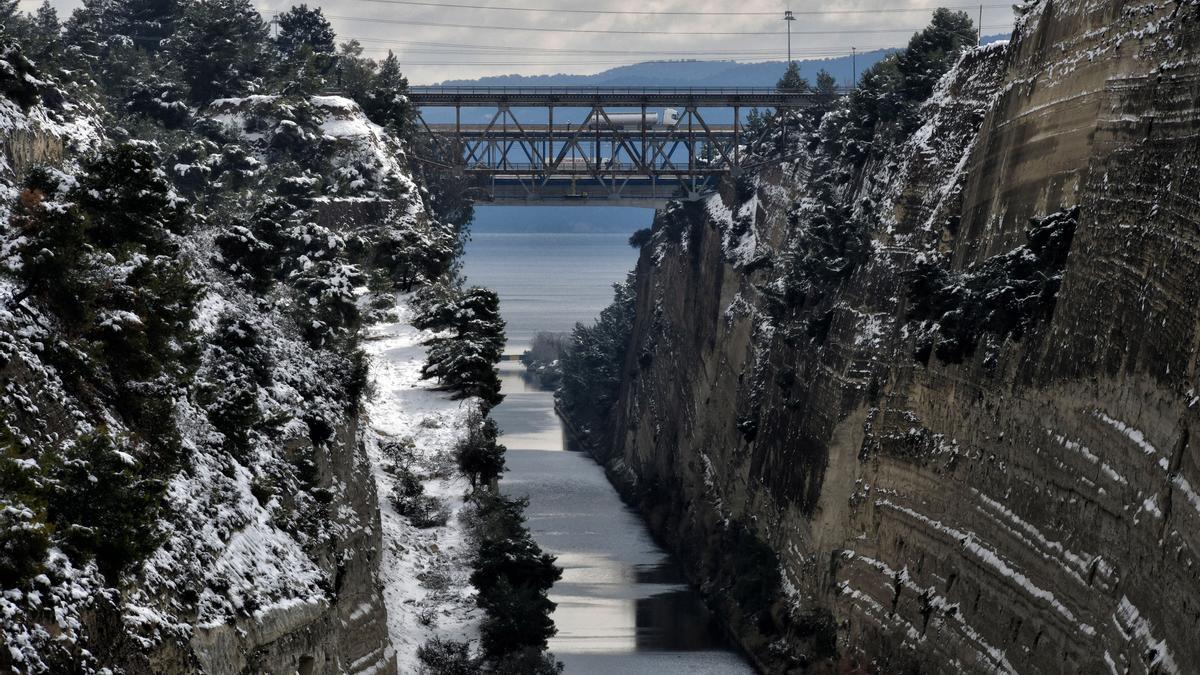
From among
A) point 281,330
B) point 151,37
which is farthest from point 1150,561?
point 151,37

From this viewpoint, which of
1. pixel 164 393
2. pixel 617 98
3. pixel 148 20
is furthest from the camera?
pixel 148 20

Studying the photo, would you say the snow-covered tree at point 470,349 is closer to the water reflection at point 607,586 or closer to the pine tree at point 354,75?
the water reflection at point 607,586

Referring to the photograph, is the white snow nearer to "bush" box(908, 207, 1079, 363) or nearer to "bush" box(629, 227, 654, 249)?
"bush" box(908, 207, 1079, 363)

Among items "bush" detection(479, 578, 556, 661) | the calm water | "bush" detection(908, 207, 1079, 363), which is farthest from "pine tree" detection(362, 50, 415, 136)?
"bush" detection(479, 578, 556, 661)

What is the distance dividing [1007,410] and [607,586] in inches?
1417

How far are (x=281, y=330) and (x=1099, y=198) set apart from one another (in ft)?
69.8

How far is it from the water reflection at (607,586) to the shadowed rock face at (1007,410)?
1.93 meters

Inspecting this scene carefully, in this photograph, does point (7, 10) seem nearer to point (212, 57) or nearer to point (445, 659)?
point (212, 57)

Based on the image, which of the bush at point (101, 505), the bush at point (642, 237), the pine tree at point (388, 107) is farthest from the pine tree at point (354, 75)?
the bush at point (101, 505)

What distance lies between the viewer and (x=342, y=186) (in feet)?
295

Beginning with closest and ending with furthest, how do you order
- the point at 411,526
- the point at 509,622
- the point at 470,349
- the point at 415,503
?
the point at 509,622
the point at 411,526
the point at 415,503
the point at 470,349

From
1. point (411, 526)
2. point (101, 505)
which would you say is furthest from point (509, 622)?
point (101, 505)

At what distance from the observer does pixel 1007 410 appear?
5131cm

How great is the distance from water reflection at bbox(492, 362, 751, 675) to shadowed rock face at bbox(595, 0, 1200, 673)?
1926 millimetres
